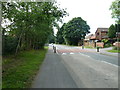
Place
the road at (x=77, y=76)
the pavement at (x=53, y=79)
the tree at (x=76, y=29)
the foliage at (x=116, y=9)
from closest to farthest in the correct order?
the pavement at (x=53, y=79)
the road at (x=77, y=76)
the foliage at (x=116, y=9)
the tree at (x=76, y=29)

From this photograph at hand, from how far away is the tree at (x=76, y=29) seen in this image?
5988 centimetres

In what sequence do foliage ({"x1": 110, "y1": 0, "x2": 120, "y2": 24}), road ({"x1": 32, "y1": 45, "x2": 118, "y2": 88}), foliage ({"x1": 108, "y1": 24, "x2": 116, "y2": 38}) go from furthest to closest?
foliage ({"x1": 108, "y1": 24, "x2": 116, "y2": 38}) → foliage ({"x1": 110, "y1": 0, "x2": 120, "y2": 24}) → road ({"x1": 32, "y1": 45, "x2": 118, "y2": 88})

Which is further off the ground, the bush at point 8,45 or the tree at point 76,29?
the tree at point 76,29

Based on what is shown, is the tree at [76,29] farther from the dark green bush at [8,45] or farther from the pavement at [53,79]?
the pavement at [53,79]

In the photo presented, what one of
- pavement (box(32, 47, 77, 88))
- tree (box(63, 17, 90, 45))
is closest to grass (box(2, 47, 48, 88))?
pavement (box(32, 47, 77, 88))

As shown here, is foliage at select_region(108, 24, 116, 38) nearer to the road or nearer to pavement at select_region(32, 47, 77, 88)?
the road

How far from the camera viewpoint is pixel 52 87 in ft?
16.6

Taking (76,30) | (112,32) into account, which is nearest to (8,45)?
(112,32)

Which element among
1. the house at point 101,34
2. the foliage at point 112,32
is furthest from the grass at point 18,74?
the house at point 101,34

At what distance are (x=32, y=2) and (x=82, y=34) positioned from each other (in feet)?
170

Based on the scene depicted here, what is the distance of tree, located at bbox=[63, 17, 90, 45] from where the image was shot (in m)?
59.9

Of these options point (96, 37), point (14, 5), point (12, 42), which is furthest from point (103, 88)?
point (96, 37)

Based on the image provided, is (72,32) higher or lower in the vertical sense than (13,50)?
higher

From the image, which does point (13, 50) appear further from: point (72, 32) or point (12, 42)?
point (72, 32)
